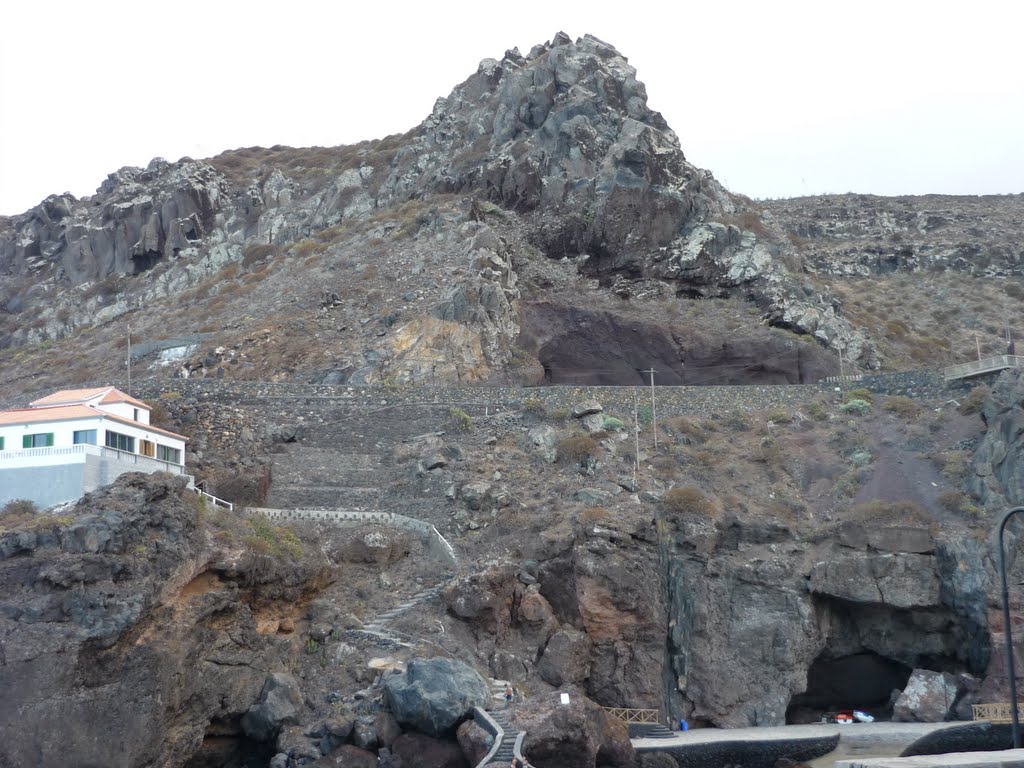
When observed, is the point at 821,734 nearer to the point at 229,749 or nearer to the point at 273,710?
the point at 273,710

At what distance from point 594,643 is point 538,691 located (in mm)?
3475

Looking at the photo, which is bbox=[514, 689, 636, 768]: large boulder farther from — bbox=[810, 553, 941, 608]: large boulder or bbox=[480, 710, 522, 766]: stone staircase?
bbox=[810, 553, 941, 608]: large boulder

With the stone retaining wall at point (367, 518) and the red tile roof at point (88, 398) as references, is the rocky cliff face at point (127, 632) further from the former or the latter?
the red tile roof at point (88, 398)

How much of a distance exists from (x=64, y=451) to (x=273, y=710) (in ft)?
32.2

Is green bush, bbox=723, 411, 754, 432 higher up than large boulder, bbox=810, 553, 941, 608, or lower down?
higher up

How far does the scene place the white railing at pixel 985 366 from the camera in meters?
41.6

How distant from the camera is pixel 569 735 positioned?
25141 mm

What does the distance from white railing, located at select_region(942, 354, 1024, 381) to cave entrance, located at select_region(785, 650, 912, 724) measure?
13653 millimetres

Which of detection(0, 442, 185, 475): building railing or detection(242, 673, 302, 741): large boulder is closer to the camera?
detection(242, 673, 302, 741): large boulder

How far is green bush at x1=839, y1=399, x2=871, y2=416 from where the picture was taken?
4359cm

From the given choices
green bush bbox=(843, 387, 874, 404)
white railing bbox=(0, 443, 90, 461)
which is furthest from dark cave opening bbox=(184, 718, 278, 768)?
green bush bbox=(843, 387, 874, 404)

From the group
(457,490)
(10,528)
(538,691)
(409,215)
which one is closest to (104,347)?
(409,215)

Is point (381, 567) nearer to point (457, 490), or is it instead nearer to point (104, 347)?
point (457, 490)

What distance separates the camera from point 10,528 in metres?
25.0
